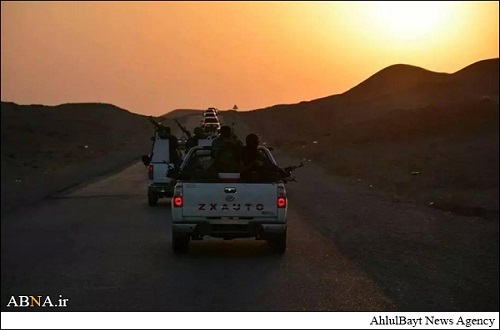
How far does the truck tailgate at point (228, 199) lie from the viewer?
49.3 feet

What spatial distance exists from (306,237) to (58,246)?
196 inches

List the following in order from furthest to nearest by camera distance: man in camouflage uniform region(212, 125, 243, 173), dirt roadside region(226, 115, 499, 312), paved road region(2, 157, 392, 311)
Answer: man in camouflage uniform region(212, 125, 243, 173) → dirt roadside region(226, 115, 499, 312) → paved road region(2, 157, 392, 311)

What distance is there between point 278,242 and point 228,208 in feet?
3.93

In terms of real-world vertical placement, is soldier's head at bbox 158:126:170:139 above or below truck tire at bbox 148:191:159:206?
above

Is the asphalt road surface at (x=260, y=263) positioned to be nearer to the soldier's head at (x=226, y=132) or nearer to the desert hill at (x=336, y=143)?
the soldier's head at (x=226, y=132)

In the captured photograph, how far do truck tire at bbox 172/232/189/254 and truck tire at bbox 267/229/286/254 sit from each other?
57.1 inches

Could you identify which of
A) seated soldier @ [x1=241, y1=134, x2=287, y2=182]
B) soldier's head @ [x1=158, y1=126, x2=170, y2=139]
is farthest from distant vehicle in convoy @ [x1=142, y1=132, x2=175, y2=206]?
seated soldier @ [x1=241, y1=134, x2=287, y2=182]

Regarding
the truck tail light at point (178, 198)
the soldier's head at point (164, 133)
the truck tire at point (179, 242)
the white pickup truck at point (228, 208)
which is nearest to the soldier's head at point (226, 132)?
the white pickup truck at point (228, 208)

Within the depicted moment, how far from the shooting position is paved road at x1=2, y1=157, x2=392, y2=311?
11031 mm

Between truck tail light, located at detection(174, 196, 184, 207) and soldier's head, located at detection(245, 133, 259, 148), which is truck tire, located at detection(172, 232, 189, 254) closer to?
truck tail light, located at detection(174, 196, 184, 207)

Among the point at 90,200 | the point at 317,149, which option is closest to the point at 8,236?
the point at 90,200

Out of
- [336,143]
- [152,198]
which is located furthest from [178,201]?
[336,143]

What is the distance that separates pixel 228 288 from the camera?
12078 mm

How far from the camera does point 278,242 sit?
15.6m
